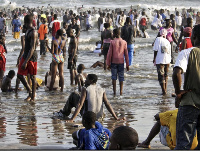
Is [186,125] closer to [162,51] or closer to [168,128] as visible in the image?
[168,128]

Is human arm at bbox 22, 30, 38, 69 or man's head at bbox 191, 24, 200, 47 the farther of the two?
human arm at bbox 22, 30, 38, 69

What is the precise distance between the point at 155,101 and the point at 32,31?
A: 2.86m

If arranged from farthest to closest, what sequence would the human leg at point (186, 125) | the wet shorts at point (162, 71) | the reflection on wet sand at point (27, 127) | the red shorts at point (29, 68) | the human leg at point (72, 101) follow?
the wet shorts at point (162, 71)
the red shorts at point (29, 68)
the human leg at point (72, 101)
the reflection on wet sand at point (27, 127)
the human leg at point (186, 125)

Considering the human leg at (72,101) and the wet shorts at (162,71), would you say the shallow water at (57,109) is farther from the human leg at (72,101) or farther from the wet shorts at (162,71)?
the wet shorts at (162,71)

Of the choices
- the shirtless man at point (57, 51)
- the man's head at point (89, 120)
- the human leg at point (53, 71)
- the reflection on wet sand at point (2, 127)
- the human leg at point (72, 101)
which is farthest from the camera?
the human leg at point (53, 71)

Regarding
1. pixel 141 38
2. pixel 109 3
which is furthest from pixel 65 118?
pixel 109 3

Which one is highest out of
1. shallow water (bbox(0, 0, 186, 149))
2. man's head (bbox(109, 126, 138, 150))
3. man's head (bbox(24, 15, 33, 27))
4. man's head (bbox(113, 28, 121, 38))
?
man's head (bbox(24, 15, 33, 27))

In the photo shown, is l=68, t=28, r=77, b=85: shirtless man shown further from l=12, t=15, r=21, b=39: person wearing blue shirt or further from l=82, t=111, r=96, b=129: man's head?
l=12, t=15, r=21, b=39: person wearing blue shirt

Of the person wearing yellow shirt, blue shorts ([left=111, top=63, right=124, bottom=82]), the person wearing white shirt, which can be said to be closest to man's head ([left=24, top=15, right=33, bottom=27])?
blue shorts ([left=111, top=63, right=124, bottom=82])

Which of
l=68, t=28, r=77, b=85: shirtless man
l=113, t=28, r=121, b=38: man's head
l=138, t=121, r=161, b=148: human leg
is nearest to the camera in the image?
l=138, t=121, r=161, b=148: human leg

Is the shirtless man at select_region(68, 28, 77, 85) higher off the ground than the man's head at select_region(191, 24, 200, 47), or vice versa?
the man's head at select_region(191, 24, 200, 47)

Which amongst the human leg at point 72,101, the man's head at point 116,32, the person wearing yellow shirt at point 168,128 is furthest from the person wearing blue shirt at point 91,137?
the man's head at point 116,32

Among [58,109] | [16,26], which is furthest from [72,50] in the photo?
[16,26]

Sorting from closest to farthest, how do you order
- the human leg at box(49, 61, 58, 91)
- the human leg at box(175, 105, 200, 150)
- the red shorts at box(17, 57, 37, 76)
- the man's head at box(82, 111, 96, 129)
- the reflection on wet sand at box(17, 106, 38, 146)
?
the human leg at box(175, 105, 200, 150)
the man's head at box(82, 111, 96, 129)
the reflection on wet sand at box(17, 106, 38, 146)
the red shorts at box(17, 57, 37, 76)
the human leg at box(49, 61, 58, 91)
